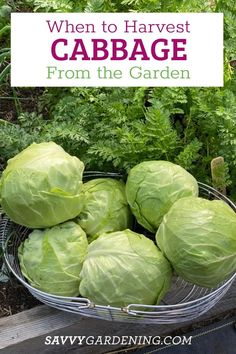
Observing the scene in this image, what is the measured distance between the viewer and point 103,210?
212 centimetres

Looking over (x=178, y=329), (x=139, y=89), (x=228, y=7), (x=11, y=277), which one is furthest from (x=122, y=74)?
(x=178, y=329)

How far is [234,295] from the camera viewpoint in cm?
241

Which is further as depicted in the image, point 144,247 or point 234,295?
point 234,295

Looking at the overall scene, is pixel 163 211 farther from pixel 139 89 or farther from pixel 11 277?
pixel 11 277

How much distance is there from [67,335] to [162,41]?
1.23 metres

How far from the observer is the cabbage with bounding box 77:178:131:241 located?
212 cm

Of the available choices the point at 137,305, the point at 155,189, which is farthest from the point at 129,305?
the point at 155,189

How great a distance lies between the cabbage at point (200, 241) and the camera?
6.27 ft

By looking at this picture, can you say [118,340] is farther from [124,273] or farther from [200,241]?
[200,241]

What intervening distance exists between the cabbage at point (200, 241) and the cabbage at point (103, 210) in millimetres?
220

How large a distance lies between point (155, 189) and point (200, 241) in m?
0.27

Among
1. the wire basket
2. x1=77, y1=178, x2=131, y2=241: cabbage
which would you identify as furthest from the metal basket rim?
x1=77, y1=178, x2=131, y2=241: cabbage

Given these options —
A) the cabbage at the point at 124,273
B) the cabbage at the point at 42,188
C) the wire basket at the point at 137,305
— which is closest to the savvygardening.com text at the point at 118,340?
the wire basket at the point at 137,305

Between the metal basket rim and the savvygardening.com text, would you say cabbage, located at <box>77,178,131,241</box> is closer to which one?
the metal basket rim
